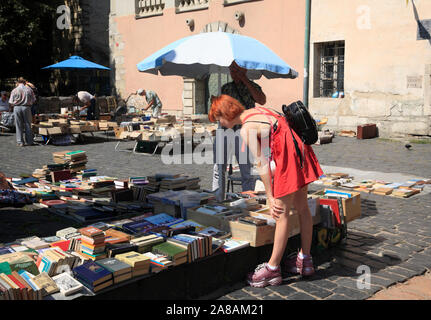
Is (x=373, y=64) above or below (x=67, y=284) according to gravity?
above

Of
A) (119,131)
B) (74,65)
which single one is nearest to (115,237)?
(119,131)

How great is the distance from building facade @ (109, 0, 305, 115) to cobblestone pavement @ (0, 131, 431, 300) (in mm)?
5136

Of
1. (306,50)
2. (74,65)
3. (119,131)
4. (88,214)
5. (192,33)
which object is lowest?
(88,214)

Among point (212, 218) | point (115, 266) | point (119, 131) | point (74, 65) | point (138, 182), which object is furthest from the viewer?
point (74, 65)

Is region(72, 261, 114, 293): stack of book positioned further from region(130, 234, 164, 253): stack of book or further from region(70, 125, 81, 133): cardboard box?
region(70, 125, 81, 133): cardboard box

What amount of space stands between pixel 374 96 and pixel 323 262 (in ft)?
34.6

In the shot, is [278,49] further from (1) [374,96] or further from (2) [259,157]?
(2) [259,157]

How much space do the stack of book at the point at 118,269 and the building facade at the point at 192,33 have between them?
11.1 m

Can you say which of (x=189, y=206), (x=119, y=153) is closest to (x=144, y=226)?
(x=189, y=206)

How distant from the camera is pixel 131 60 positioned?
864 inches

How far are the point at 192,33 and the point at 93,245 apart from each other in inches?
653

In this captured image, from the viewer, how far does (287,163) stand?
12.0ft

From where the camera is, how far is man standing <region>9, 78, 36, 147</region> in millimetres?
12438

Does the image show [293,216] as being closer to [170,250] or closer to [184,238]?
Result: [184,238]
